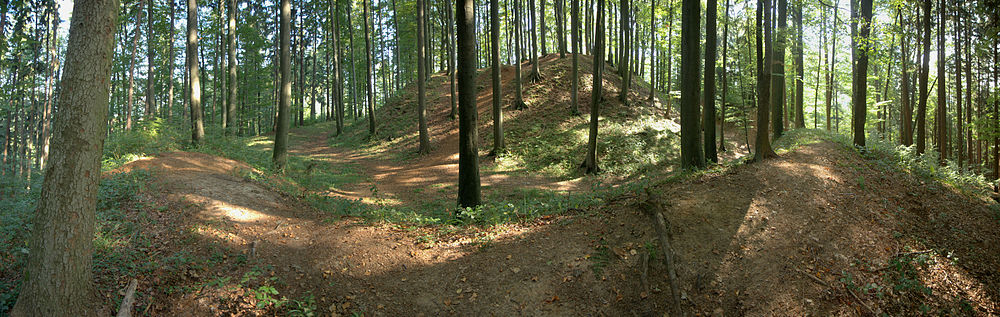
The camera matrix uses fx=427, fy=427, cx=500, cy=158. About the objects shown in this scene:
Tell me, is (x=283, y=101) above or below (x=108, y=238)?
above

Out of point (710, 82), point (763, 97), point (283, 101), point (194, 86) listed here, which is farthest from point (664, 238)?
point (194, 86)

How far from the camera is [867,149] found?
1323 centimetres

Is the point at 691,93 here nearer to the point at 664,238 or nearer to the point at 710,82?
the point at 710,82

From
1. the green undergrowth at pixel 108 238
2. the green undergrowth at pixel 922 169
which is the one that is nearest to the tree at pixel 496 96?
the green undergrowth at pixel 922 169

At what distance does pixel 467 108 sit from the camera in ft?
29.2

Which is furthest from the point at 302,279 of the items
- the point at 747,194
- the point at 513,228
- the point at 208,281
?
the point at 747,194

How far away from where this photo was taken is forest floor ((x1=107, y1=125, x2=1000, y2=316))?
5.48 metres

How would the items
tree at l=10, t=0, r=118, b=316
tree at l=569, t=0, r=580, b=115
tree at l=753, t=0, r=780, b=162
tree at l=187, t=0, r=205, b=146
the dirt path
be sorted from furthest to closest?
1. tree at l=569, t=0, r=580, b=115
2. tree at l=187, t=0, r=205, b=146
3. the dirt path
4. tree at l=753, t=0, r=780, b=162
5. tree at l=10, t=0, r=118, b=316

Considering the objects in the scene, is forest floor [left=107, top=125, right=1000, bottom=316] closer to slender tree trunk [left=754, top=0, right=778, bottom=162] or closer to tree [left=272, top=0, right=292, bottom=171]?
slender tree trunk [left=754, top=0, right=778, bottom=162]

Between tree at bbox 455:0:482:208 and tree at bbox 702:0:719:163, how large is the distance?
7.31 m

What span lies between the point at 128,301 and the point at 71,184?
1397 mm

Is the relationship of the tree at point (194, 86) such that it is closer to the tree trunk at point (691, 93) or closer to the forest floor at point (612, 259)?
the forest floor at point (612, 259)

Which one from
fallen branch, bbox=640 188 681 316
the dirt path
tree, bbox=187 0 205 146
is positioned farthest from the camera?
tree, bbox=187 0 205 146

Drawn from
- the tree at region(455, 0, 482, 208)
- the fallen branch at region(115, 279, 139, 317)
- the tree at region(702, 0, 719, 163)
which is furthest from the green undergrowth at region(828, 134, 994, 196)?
the fallen branch at region(115, 279, 139, 317)
